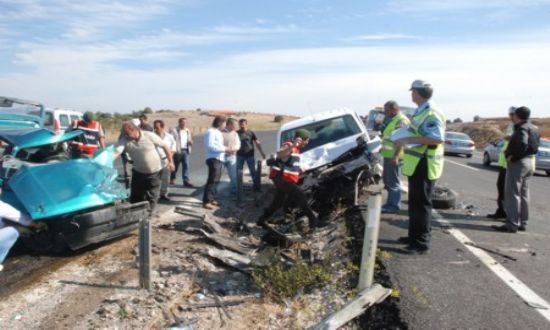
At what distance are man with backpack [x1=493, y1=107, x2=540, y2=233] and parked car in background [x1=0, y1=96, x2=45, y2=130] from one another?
721 centimetres

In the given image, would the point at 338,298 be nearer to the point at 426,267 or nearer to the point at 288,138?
the point at 426,267

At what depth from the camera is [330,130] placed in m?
8.48

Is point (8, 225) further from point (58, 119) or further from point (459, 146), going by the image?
point (459, 146)

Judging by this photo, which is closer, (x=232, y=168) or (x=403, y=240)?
(x=403, y=240)

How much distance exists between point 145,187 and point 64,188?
1457 millimetres

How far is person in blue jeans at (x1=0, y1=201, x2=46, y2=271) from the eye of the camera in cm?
462

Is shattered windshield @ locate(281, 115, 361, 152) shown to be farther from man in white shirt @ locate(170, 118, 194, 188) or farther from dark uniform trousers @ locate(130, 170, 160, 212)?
man in white shirt @ locate(170, 118, 194, 188)

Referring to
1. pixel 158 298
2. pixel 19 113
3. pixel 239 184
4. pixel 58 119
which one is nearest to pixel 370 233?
pixel 158 298

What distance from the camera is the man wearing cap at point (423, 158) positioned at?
17.2 ft

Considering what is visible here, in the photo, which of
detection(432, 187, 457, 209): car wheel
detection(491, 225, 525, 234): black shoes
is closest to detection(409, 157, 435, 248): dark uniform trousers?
detection(491, 225, 525, 234): black shoes

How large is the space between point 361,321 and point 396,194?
3.84 meters

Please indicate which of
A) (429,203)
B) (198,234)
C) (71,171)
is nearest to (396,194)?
(429,203)

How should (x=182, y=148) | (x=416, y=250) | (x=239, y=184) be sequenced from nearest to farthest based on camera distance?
1. (x=416, y=250)
2. (x=239, y=184)
3. (x=182, y=148)

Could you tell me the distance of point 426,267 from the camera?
4996 millimetres
